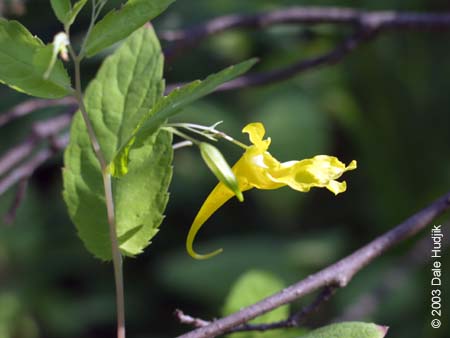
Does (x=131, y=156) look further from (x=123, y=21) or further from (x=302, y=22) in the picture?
(x=302, y=22)

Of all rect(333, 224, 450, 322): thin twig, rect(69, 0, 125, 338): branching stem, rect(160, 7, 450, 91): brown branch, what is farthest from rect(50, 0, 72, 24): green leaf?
rect(333, 224, 450, 322): thin twig

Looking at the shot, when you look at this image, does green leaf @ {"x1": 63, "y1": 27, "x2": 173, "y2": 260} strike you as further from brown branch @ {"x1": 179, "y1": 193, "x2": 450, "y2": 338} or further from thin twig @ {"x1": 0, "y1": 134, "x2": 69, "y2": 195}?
thin twig @ {"x1": 0, "y1": 134, "x2": 69, "y2": 195}

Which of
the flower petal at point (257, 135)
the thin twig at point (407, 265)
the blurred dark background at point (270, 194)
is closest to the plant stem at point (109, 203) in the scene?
the flower petal at point (257, 135)

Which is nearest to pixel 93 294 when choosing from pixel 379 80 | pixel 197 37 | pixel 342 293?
pixel 342 293

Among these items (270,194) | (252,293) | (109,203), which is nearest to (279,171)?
(109,203)

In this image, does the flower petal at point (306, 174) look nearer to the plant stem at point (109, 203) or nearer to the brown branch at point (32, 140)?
the plant stem at point (109, 203)
